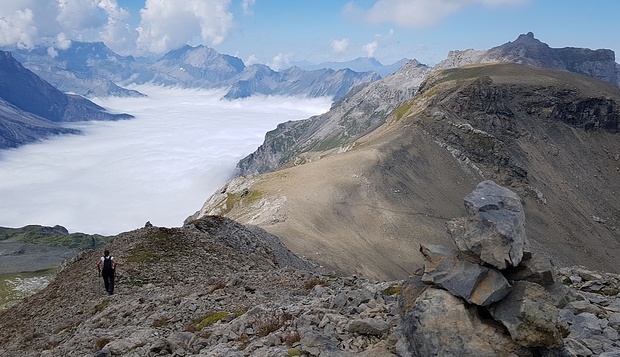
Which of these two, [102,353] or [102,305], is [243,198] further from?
[102,353]

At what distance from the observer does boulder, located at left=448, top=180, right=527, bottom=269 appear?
12.0 m

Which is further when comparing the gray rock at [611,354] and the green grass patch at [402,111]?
the green grass patch at [402,111]

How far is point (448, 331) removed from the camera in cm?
1142

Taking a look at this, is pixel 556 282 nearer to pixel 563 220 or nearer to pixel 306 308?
pixel 306 308

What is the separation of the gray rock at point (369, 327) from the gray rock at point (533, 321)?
3.44 metres

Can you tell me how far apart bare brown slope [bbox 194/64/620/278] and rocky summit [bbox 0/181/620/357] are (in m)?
30.0

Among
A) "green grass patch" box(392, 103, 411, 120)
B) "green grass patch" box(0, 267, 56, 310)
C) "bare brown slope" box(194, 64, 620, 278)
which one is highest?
"green grass patch" box(392, 103, 411, 120)

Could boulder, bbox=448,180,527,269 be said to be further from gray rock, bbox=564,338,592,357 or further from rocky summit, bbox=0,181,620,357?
gray rock, bbox=564,338,592,357

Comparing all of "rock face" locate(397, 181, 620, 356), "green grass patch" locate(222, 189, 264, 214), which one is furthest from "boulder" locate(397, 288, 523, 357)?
"green grass patch" locate(222, 189, 264, 214)

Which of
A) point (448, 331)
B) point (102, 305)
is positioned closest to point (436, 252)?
point (448, 331)

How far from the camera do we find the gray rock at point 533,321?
1098cm

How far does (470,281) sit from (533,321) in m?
1.61

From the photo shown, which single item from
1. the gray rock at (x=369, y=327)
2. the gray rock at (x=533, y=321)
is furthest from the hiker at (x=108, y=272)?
the gray rock at (x=533, y=321)

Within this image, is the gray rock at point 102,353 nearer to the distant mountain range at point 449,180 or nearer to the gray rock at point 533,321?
the gray rock at point 533,321
